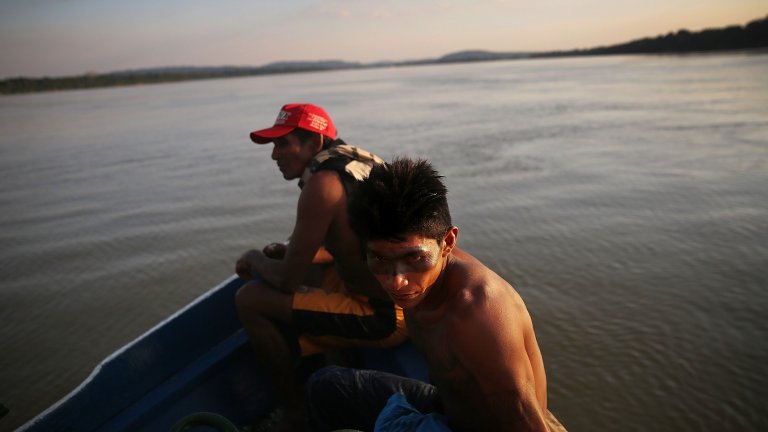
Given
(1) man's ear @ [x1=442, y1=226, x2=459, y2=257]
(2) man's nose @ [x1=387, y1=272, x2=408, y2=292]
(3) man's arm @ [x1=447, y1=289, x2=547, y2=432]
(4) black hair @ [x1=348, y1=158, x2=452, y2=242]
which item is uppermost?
(4) black hair @ [x1=348, y1=158, x2=452, y2=242]

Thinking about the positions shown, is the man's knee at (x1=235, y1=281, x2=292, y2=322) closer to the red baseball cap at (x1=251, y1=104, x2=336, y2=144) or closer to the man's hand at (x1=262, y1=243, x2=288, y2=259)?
the man's hand at (x1=262, y1=243, x2=288, y2=259)

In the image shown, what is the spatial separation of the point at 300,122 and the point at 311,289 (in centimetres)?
113

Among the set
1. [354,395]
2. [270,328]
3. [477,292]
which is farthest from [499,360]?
[270,328]

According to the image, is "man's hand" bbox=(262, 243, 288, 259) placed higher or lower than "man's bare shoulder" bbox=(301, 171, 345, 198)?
lower

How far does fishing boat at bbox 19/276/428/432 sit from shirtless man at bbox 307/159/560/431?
1073 mm

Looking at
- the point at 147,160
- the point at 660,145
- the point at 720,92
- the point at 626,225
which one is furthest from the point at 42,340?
the point at 720,92

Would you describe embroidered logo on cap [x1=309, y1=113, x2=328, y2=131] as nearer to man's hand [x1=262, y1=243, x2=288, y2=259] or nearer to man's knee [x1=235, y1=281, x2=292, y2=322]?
man's hand [x1=262, y1=243, x2=288, y2=259]

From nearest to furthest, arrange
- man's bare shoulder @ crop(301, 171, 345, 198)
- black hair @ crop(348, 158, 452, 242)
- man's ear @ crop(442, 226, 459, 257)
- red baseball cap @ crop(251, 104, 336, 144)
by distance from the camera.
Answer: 1. black hair @ crop(348, 158, 452, 242)
2. man's ear @ crop(442, 226, 459, 257)
3. man's bare shoulder @ crop(301, 171, 345, 198)
4. red baseball cap @ crop(251, 104, 336, 144)

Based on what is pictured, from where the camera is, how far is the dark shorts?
2490 millimetres

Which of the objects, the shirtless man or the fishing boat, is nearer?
the shirtless man

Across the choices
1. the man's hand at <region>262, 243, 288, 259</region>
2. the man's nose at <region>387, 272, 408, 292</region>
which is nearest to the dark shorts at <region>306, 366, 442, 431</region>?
the man's nose at <region>387, 272, 408, 292</region>

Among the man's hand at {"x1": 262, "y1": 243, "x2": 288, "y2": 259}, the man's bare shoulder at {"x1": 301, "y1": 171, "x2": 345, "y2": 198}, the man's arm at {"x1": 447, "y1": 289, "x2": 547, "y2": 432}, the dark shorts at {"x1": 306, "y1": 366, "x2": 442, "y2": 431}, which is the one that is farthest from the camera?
the man's hand at {"x1": 262, "y1": 243, "x2": 288, "y2": 259}

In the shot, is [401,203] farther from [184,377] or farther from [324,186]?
[184,377]

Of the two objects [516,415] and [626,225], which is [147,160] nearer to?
[626,225]
